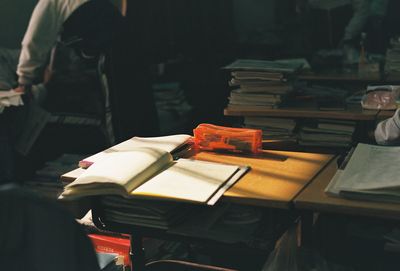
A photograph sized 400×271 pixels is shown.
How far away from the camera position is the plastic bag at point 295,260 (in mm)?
1646

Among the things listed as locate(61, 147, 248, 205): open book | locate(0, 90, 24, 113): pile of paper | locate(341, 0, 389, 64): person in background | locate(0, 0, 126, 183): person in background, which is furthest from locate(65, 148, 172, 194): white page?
locate(341, 0, 389, 64): person in background

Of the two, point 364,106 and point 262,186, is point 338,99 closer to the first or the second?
point 364,106

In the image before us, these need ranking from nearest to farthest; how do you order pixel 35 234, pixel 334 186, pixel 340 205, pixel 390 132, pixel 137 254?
pixel 35 234 → pixel 340 205 → pixel 334 186 → pixel 137 254 → pixel 390 132

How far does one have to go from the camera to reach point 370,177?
1.54m

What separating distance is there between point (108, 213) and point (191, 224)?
0.23 m

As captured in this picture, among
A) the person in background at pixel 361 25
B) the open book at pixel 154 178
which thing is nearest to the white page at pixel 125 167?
the open book at pixel 154 178

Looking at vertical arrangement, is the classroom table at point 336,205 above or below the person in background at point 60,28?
below

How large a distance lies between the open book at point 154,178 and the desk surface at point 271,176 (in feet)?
0.15

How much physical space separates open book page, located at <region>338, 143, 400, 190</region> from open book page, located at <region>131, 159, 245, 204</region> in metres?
0.31

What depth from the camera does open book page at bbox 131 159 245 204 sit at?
1.51m

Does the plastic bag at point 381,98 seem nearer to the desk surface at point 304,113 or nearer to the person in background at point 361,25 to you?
the desk surface at point 304,113

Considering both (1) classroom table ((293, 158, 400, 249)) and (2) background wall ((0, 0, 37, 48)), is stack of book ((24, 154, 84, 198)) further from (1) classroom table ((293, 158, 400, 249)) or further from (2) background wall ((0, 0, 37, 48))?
(1) classroom table ((293, 158, 400, 249))

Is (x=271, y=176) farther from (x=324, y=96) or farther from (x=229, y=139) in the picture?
(x=324, y=96)

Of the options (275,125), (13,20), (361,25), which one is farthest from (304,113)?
(13,20)
